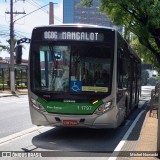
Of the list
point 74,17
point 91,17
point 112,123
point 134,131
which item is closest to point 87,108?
point 112,123

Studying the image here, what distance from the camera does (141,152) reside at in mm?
9133

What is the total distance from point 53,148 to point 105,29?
3790 mm

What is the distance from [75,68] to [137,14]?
15.6m

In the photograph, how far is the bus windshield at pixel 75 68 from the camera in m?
11.5

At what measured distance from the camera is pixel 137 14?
85.7 ft

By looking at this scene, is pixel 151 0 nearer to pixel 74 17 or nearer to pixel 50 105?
pixel 50 105

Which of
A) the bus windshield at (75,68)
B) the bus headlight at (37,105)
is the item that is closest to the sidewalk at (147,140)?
the bus windshield at (75,68)

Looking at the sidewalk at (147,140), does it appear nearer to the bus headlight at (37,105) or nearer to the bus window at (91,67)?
the bus window at (91,67)

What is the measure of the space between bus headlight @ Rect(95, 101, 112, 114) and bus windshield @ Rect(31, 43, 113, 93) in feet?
1.21

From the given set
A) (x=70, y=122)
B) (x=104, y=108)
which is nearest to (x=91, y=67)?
(x=104, y=108)

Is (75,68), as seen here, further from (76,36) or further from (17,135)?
(17,135)

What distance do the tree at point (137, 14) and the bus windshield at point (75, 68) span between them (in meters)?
12.4

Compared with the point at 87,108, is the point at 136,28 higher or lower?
higher

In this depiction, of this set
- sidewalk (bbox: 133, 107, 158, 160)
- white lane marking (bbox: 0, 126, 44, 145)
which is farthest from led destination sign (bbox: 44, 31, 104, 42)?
sidewalk (bbox: 133, 107, 158, 160)
